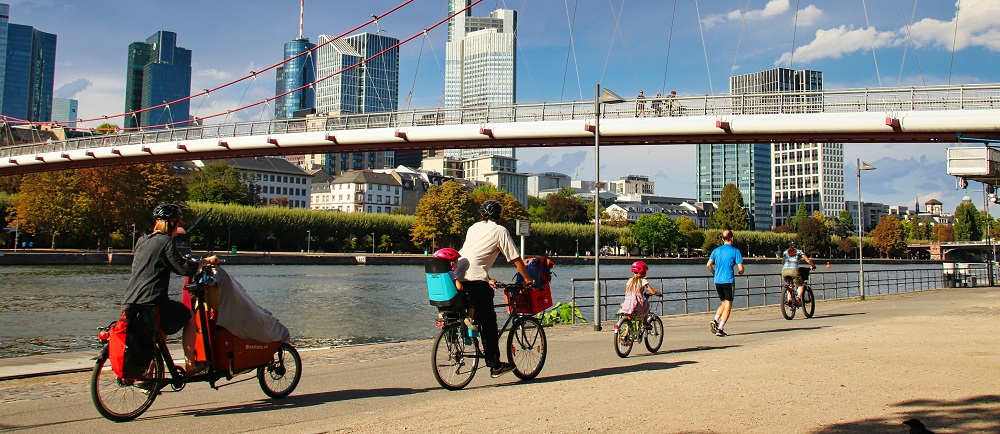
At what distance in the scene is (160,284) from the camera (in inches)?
244

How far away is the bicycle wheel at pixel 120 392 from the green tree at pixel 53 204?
6797 cm

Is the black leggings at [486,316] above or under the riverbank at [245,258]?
under

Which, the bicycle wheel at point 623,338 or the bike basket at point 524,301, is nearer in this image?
the bike basket at point 524,301

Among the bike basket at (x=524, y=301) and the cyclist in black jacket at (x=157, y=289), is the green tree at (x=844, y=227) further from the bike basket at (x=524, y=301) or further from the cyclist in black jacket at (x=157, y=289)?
the cyclist in black jacket at (x=157, y=289)

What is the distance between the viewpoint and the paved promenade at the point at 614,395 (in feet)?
19.3

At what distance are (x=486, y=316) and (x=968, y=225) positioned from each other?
590 ft

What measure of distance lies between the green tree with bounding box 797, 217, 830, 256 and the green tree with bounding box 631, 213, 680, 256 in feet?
88.3

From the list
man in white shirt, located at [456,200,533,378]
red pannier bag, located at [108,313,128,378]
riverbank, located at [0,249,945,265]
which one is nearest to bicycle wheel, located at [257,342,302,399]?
red pannier bag, located at [108,313,128,378]

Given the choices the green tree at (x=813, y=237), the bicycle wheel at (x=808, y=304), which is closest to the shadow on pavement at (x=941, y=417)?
the bicycle wheel at (x=808, y=304)

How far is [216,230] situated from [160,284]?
79.9 metres

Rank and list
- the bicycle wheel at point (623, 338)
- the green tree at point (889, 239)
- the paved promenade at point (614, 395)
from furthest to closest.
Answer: the green tree at point (889, 239)
the bicycle wheel at point (623, 338)
the paved promenade at point (614, 395)

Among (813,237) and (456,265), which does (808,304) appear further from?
(813,237)

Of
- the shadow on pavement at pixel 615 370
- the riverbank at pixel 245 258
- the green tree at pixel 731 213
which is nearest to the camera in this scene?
the shadow on pavement at pixel 615 370

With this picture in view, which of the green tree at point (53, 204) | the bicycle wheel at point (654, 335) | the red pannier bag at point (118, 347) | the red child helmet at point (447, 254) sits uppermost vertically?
the green tree at point (53, 204)
